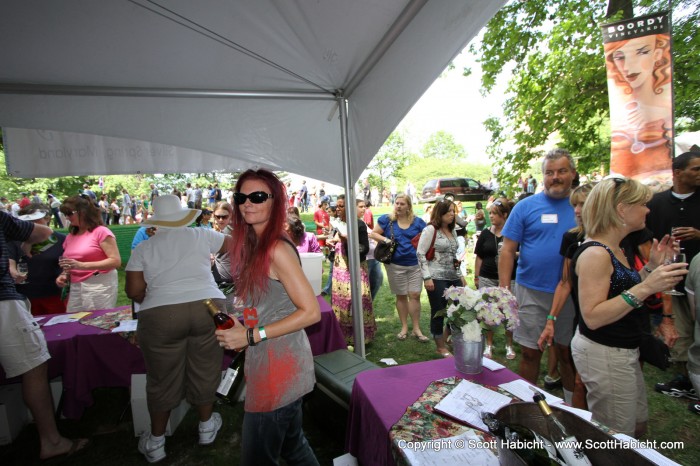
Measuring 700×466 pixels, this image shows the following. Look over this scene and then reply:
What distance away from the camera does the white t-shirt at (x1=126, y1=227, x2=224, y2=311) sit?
7.93 feet

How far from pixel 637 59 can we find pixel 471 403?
5871 millimetres

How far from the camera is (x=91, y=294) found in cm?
388

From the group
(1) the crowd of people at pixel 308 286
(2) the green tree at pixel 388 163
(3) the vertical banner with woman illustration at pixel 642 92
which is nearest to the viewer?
(1) the crowd of people at pixel 308 286

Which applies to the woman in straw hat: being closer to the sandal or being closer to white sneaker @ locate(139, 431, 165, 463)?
white sneaker @ locate(139, 431, 165, 463)

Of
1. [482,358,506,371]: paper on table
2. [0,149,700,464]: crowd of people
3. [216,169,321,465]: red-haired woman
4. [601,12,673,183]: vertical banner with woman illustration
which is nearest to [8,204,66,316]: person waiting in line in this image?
[0,149,700,464]: crowd of people

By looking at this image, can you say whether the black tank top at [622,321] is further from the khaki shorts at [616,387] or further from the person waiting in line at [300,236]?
the person waiting in line at [300,236]

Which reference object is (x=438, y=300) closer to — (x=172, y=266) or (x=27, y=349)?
(x=172, y=266)

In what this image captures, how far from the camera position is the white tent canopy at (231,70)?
182 centimetres

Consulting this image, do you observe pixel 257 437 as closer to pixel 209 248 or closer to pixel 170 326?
pixel 170 326

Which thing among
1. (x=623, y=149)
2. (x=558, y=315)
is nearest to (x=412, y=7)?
(x=558, y=315)

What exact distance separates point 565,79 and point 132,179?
1288 inches

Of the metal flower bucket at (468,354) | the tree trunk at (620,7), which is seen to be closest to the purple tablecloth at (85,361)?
the metal flower bucket at (468,354)

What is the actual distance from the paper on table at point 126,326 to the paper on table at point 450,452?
103 inches

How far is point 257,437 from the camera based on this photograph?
1561 millimetres
